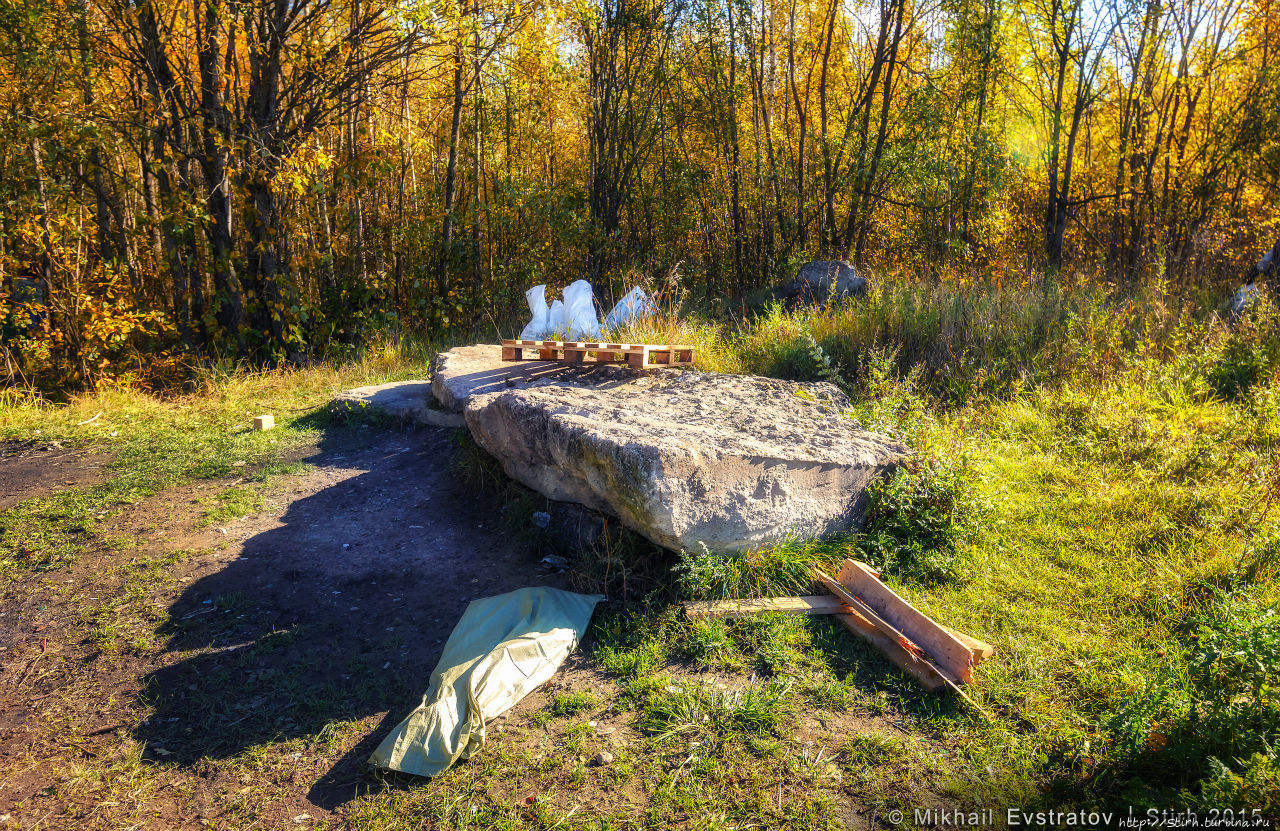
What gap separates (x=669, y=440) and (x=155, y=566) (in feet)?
9.04

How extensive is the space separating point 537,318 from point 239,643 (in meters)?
4.03

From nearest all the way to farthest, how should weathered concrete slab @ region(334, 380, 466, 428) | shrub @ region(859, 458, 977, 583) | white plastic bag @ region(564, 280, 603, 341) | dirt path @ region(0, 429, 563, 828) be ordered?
dirt path @ region(0, 429, 563, 828), shrub @ region(859, 458, 977, 583), weathered concrete slab @ region(334, 380, 466, 428), white plastic bag @ region(564, 280, 603, 341)

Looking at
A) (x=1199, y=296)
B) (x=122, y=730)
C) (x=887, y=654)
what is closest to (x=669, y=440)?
(x=887, y=654)

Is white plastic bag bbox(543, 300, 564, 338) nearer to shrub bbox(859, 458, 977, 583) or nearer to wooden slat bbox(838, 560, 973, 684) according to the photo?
shrub bbox(859, 458, 977, 583)

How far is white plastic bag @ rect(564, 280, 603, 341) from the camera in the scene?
6.47 metres

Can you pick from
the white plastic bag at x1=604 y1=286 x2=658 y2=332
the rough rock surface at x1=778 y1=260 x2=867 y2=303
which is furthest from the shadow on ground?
the rough rock surface at x1=778 y1=260 x2=867 y2=303

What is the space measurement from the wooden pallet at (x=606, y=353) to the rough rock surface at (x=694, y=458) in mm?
555

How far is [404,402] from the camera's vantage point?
619cm

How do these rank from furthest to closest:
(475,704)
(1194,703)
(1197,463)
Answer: (1197,463) < (475,704) < (1194,703)

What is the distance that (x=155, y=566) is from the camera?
3838 millimetres

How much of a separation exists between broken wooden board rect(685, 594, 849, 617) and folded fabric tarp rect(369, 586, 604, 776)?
0.48 meters

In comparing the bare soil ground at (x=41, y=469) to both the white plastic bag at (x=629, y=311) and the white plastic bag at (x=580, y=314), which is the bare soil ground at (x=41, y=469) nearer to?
the white plastic bag at (x=580, y=314)

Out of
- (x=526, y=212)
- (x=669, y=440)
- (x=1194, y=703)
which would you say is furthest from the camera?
(x=526, y=212)

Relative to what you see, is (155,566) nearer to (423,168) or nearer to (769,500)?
(769,500)
